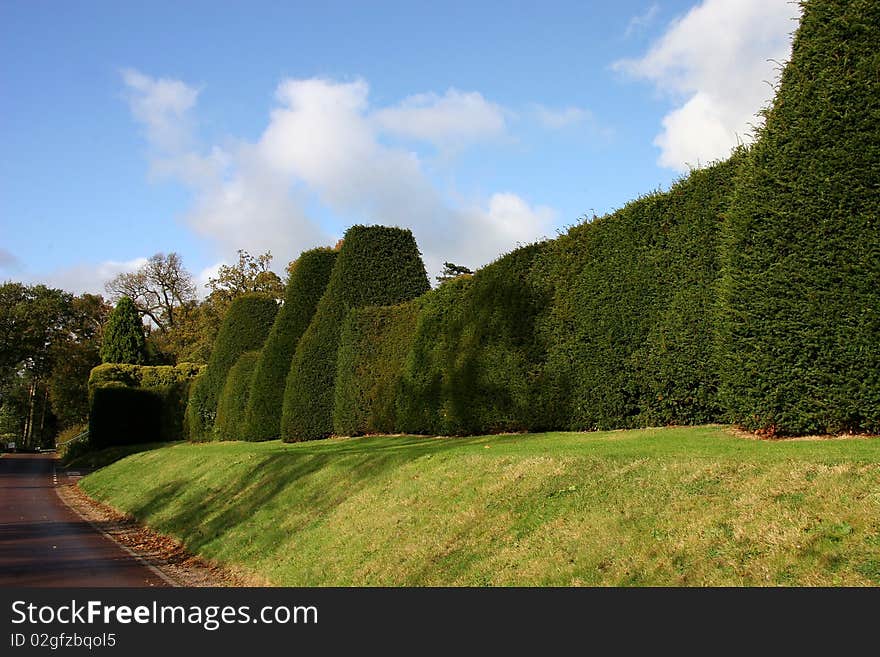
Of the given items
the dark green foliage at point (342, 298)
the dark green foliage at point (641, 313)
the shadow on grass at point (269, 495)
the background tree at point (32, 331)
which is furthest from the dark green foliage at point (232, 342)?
the background tree at point (32, 331)

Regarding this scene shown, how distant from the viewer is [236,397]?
29891mm

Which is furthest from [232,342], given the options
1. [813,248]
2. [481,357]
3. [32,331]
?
→ [32,331]

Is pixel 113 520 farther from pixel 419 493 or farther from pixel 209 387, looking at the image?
pixel 209 387

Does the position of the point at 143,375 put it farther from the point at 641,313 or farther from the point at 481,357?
the point at 641,313

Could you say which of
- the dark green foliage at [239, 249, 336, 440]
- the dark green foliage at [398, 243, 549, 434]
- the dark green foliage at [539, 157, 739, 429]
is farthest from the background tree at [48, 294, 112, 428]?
the dark green foliage at [539, 157, 739, 429]

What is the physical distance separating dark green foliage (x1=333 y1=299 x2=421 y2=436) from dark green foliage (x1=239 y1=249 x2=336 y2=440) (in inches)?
146

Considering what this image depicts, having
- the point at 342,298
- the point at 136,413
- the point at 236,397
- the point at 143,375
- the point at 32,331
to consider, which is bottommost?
the point at 136,413

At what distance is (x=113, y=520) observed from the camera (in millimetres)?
19141

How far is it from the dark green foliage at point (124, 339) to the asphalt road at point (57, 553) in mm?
31404

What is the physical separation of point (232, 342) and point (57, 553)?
2096 centimetres

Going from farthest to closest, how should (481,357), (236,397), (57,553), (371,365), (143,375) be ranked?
(143,375)
(236,397)
(371,365)
(481,357)
(57,553)

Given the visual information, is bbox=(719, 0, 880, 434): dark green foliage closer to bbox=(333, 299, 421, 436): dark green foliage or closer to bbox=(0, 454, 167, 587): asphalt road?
bbox=(0, 454, 167, 587): asphalt road

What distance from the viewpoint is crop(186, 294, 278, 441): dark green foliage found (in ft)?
109
